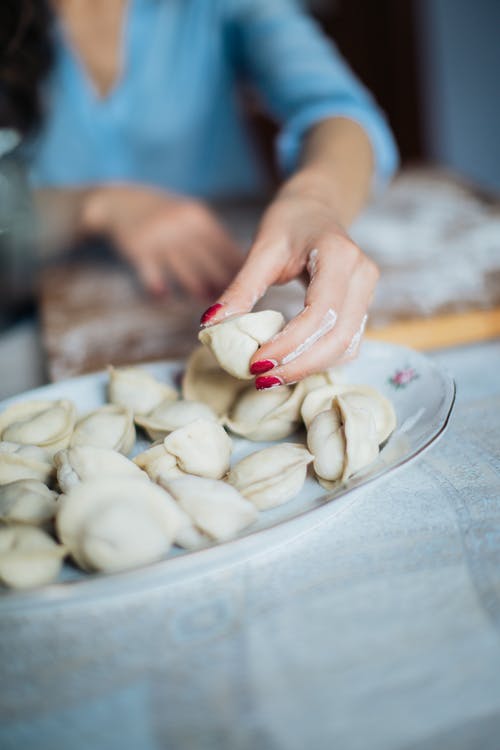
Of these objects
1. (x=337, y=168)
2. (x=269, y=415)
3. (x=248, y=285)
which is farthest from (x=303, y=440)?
(x=337, y=168)

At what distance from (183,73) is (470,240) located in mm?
792

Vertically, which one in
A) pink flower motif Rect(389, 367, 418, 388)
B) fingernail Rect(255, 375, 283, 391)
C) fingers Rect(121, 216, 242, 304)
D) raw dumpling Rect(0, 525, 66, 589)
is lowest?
fingers Rect(121, 216, 242, 304)

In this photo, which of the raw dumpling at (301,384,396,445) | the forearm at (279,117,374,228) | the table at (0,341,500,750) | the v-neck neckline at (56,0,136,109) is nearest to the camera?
the table at (0,341,500,750)

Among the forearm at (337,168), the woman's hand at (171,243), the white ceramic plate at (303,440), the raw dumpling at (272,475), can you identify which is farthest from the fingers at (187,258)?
the raw dumpling at (272,475)

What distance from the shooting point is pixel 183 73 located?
1.52m

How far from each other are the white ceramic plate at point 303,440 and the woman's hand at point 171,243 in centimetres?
32

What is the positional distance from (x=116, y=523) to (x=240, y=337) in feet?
0.62

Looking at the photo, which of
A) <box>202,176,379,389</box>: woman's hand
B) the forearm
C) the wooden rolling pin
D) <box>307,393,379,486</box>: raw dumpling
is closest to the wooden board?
the wooden rolling pin

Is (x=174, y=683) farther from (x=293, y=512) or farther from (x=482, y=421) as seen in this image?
(x=482, y=421)

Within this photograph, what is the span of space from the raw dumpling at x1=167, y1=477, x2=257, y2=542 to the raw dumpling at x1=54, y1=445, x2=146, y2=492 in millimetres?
36

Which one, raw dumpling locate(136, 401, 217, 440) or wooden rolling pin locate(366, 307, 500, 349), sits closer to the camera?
raw dumpling locate(136, 401, 217, 440)

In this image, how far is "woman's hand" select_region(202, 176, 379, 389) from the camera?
0.53 metres

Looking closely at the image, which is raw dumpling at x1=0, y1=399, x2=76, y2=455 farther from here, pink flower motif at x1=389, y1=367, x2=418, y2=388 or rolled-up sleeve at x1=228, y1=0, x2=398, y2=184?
rolled-up sleeve at x1=228, y1=0, x2=398, y2=184

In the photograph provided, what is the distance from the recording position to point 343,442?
50 cm
